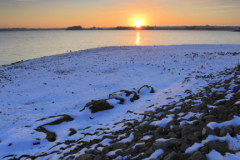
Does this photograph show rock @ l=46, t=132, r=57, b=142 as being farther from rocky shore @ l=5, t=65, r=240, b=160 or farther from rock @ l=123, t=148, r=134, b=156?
rock @ l=123, t=148, r=134, b=156

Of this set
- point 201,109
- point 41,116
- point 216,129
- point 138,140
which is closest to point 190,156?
point 216,129

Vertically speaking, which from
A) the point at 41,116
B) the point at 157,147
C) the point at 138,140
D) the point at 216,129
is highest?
the point at 216,129

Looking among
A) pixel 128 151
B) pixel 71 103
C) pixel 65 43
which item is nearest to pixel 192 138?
pixel 128 151

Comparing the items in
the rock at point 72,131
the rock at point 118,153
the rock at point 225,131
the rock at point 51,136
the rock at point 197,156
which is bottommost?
the rock at point 51,136

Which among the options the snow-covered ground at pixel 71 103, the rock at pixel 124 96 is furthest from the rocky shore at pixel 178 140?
the rock at pixel 124 96

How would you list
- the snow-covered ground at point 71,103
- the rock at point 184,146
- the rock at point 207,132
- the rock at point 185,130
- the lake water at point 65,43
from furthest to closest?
the lake water at point 65,43 → the snow-covered ground at point 71,103 → the rock at point 185,130 → the rock at point 207,132 → the rock at point 184,146

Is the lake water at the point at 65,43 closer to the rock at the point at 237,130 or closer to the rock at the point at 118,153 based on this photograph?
the rock at the point at 118,153

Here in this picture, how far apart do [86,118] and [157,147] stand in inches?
228

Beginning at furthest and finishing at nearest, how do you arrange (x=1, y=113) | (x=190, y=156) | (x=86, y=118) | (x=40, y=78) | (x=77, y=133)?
1. (x=40, y=78)
2. (x=1, y=113)
3. (x=86, y=118)
4. (x=77, y=133)
5. (x=190, y=156)

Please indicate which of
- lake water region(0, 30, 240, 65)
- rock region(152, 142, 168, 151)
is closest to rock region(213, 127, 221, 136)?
rock region(152, 142, 168, 151)

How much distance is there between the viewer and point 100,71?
797 inches

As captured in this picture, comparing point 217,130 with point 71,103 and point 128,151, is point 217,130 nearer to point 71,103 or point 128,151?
point 128,151

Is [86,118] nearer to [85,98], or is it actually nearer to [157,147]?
[85,98]

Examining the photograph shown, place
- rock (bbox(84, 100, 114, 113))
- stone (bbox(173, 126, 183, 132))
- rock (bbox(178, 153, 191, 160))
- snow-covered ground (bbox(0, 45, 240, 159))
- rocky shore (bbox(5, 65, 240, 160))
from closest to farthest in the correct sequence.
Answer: rock (bbox(178, 153, 191, 160))
rocky shore (bbox(5, 65, 240, 160))
stone (bbox(173, 126, 183, 132))
snow-covered ground (bbox(0, 45, 240, 159))
rock (bbox(84, 100, 114, 113))
